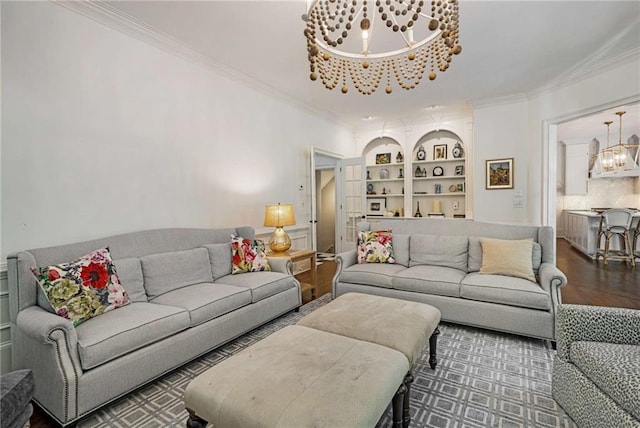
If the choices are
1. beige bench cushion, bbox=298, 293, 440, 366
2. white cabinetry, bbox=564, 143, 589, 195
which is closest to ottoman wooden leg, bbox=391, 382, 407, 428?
beige bench cushion, bbox=298, 293, 440, 366

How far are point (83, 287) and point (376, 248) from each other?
2712 millimetres

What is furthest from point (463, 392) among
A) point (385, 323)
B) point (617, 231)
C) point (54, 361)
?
point (617, 231)

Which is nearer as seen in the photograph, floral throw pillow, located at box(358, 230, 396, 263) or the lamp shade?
floral throw pillow, located at box(358, 230, 396, 263)

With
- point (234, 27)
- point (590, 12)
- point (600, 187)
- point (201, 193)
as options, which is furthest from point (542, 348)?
point (600, 187)

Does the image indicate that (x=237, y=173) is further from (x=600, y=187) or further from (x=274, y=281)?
(x=600, y=187)

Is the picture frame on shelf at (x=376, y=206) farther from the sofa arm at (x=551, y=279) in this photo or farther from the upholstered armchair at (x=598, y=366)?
the upholstered armchair at (x=598, y=366)

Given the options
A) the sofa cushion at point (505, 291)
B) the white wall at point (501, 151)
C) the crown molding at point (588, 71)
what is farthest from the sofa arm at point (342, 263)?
the crown molding at point (588, 71)

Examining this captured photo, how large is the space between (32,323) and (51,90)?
1.69m

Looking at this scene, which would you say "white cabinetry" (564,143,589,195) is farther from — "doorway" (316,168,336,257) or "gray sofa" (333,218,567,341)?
"gray sofa" (333,218,567,341)

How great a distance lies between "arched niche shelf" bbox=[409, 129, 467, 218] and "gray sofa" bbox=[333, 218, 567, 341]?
8.16 ft

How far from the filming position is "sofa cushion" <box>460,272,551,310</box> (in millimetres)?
2531

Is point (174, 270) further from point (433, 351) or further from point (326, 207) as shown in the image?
point (326, 207)

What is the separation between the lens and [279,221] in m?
3.76

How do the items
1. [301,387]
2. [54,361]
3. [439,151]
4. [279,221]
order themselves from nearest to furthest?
[301,387], [54,361], [279,221], [439,151]
